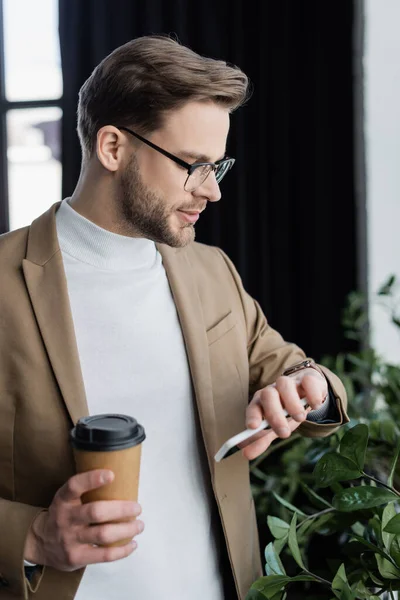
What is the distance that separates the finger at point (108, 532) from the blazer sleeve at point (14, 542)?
5.8 inches

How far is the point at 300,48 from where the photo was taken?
2566 mm

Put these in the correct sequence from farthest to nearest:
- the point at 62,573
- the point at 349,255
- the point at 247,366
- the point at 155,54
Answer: the point at 349,255 < the point at 247,366 < the point at 155,54 < the point at 62,573

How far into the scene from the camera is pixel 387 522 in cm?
91

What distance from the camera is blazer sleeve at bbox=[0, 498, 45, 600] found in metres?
0.95

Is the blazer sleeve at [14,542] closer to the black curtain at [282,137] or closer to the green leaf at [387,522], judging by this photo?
the green leaf at [387,522]

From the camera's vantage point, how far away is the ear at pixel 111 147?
1193 mm

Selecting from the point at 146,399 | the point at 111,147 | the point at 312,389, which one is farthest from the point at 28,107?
the point at 312,389

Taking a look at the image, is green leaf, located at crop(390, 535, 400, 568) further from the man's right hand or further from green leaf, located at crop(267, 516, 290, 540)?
the man's right hand

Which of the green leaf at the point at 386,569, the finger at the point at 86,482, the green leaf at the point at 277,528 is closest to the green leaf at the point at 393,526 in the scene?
the green leaf at the point at 386,569

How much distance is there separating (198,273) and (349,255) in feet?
4.46

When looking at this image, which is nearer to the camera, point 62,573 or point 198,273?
point 62,573

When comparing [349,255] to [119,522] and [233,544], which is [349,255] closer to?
[233,544]

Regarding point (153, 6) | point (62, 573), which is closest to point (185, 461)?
point (62, 573)

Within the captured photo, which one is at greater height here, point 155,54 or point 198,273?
point 155,54
